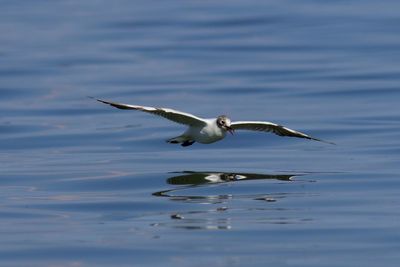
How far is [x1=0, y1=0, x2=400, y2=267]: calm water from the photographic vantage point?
18719mm

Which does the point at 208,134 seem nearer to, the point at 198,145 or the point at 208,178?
the point at 208,178

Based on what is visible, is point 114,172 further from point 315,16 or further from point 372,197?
point 315,16

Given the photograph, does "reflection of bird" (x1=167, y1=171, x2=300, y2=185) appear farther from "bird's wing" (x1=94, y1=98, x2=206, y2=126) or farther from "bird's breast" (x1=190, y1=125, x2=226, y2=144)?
"bird's wing" (x1=94, y1=98, x2=206, y2=126)

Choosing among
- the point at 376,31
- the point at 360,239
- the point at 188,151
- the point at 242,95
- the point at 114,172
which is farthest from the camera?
the point at 376,31

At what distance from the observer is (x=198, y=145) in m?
29.2

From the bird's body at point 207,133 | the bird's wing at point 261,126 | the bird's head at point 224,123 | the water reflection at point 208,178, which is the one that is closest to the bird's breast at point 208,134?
the bird's body at point 207,133

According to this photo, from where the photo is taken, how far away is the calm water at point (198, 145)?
18.7 meters

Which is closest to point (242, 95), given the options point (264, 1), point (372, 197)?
point (372, 197)

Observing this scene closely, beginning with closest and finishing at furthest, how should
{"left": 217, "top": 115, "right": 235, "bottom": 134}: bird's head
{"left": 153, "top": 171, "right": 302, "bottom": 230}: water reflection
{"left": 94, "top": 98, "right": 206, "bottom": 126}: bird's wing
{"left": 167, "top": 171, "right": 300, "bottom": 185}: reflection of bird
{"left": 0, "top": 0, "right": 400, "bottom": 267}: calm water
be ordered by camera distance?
{"left": 0, "top": 0, "right": 400, "bottom": 267}: calm water < {"left": 153, "top": 171, "right": 302, "bottom": 230}: water reflection < {"left": 94, "top": 98, "right": 206, "bottom": 126}: bird's wing < {"left": 217, "top": 115, "right": 235, "bottom": 134}: bird's head < {"left": 167, "top": 171, "right": 300, "bottom": 185}: reflection of bird

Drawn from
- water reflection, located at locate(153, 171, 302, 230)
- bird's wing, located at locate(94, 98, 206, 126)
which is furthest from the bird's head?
water reflection, located at locate(153, 171, 302, 230)

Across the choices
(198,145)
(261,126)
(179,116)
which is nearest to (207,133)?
(179,116)

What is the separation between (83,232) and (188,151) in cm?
898

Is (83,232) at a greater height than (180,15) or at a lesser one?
lesser

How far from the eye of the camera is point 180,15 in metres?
56.2
